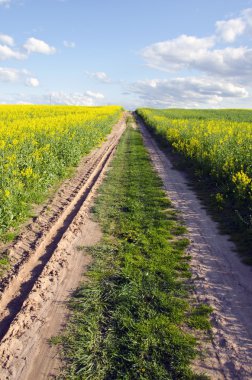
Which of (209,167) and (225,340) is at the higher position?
(209,167)

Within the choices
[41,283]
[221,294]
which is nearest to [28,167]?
[41,283]

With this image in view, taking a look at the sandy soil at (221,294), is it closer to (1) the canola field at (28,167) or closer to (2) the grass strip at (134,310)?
(2) the grass strip at (134,310)

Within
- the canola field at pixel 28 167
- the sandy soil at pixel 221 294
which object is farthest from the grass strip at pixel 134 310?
the canola field at pixel 28 167

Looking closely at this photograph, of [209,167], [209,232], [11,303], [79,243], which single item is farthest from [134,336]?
[209,167]

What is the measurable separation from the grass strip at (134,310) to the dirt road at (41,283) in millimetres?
279

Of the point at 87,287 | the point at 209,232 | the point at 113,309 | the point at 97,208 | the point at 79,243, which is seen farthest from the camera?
the point at 97,208

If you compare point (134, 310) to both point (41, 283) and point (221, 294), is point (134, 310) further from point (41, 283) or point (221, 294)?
point (41, 283)

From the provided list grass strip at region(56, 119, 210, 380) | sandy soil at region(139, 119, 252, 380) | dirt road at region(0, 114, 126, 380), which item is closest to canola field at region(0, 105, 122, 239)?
dirt road at region(0, 114, 126, 380)

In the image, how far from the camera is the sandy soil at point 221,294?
448 cm

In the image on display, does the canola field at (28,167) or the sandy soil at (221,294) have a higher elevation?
the canola field at (28,167)

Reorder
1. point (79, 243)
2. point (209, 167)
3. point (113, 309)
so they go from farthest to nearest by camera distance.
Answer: point (209, 167) → point (79, 243) → point (113, 309)

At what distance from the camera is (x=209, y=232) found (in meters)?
8.88

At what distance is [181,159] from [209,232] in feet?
32.8

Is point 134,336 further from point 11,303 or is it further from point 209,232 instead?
point 209,232
